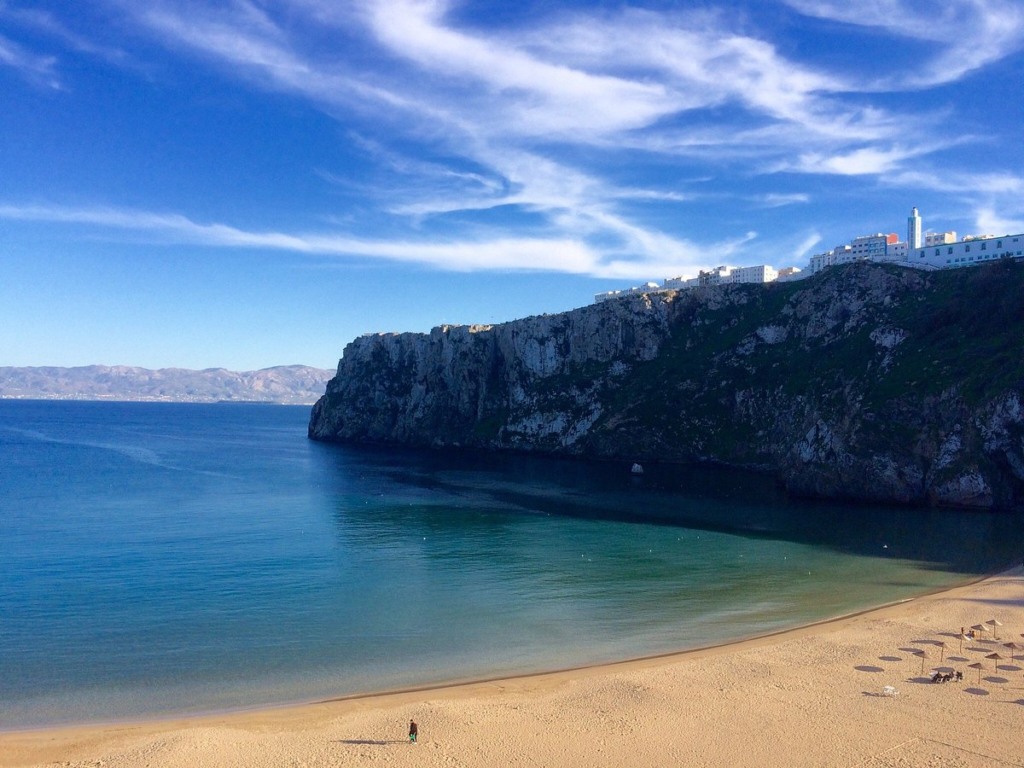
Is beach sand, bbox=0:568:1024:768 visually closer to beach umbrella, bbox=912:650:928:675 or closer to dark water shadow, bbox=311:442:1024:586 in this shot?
beach umbrella, bbox=912:650:928:675

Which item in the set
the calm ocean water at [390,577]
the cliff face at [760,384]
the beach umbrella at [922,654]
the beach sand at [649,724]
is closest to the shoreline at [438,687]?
the beach sand at [649,724]

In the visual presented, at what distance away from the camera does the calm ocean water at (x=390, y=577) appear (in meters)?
32.3

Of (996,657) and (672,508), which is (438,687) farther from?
(672,508)

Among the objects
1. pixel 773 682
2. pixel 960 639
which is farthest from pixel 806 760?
pixel 960 639

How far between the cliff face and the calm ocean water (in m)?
8.88

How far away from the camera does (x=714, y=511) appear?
255ft

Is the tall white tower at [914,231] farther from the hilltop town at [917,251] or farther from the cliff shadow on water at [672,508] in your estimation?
the cliff shadow on water at [672,508]

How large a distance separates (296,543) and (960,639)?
50260 millimetres

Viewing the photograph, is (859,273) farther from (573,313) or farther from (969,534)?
(969,534)

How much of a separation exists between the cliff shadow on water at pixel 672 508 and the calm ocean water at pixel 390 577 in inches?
19.9

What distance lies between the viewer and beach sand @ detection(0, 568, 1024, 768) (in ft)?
78.7

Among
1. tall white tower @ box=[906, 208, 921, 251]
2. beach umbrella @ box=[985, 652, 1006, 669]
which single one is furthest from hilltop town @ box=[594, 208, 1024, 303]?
beach umbrella @ box=[985, 652, 1006, 669]

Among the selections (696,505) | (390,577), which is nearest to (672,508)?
(696,505)

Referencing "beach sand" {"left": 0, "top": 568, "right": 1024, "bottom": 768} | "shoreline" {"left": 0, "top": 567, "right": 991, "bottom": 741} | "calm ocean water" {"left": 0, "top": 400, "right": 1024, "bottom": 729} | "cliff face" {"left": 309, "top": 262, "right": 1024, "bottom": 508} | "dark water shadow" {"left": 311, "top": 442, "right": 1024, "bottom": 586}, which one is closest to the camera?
"beach sand" {"left": 0, "top": 568, "right": 1024, "bottom": 768}
